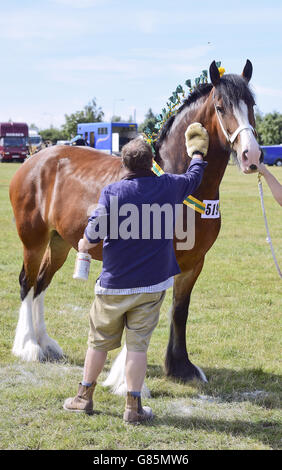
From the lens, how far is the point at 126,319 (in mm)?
3475

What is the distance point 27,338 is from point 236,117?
2814mm

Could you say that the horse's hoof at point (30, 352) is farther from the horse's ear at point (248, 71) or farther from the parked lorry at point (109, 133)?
the parked lorry at point (109, 133)

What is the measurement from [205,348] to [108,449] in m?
2.06

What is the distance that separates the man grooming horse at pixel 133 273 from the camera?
327 centimetres

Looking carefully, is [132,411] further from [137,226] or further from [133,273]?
[137,226]

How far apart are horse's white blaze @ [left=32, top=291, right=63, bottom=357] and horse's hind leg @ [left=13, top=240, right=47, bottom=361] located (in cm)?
7

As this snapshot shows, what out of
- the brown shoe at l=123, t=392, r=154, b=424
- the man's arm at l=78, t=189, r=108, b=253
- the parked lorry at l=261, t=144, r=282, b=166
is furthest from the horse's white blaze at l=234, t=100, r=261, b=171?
the parked lorry at l=261, t=144, r=282, b=166

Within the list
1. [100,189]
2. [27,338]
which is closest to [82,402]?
[27,338]

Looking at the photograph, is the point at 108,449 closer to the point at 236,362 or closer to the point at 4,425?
the point at 4,425

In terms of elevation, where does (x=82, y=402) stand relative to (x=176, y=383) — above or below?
above

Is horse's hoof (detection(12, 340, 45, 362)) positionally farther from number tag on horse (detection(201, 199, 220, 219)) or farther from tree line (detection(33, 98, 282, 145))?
tree line (detection(33, 98, 282, 145))

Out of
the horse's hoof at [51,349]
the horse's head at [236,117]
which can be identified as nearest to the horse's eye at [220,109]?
the horse's head at [236,117]

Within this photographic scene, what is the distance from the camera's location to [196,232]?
13.0 feet

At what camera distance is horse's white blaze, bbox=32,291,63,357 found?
4.85 meters
